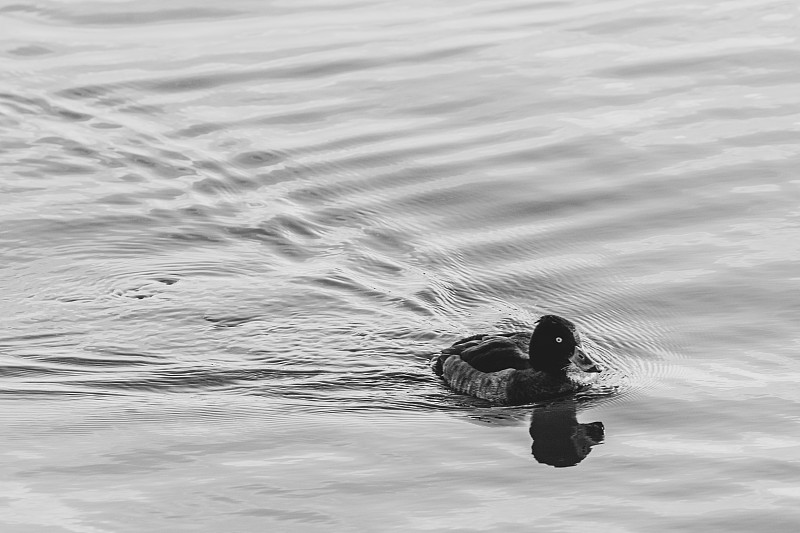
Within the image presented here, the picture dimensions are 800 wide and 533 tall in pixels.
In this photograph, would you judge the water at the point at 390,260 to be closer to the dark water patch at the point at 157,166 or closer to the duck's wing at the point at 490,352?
the dark water patch at the point at 157,166

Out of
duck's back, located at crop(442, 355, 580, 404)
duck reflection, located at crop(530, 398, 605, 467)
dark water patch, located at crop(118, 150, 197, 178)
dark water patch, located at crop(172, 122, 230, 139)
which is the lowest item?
duck reflection, located at crop(530, 398, 605, 467)

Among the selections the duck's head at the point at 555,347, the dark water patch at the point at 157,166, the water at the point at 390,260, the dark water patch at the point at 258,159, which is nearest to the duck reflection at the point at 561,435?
the water at the point at 390,260

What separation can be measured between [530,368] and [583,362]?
500 millimetres

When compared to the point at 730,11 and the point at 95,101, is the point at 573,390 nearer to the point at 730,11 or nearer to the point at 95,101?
the point at 95,101

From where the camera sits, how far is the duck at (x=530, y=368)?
1289 centimetres

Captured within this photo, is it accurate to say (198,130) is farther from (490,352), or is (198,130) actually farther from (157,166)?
(490,352)

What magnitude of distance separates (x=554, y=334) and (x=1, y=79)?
42.2 ft

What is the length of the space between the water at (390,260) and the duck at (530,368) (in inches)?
10.0

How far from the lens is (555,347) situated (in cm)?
1291

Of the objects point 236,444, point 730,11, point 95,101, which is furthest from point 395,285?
point 730,11

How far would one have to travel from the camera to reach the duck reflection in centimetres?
1138

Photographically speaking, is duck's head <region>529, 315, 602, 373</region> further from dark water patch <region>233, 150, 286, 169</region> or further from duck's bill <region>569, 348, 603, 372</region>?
dark water patch <region>233, 150, 286, 169</region>

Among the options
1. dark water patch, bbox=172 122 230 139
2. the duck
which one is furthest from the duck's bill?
dark water patch, bbox=172 122 230 139

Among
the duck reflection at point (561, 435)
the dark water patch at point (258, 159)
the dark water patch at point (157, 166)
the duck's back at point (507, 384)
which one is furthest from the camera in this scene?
the dark water patch at point (258, 159)
